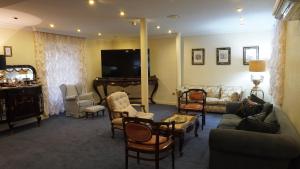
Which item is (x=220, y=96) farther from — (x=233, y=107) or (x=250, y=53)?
(x=233, y=107)

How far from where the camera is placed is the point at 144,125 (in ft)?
8.94

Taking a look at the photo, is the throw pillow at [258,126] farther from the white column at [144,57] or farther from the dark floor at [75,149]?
the white column at [144,57]

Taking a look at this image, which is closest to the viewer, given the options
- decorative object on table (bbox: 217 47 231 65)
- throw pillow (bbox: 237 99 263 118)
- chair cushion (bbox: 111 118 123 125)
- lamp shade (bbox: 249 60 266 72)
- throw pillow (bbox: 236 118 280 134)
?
throw pillow (bbox: 236 118 280 134)

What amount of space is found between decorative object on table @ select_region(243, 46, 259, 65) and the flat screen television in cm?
345

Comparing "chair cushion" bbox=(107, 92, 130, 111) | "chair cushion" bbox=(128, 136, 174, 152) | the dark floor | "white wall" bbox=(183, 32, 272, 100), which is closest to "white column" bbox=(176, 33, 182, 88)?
"white wall" bbox=(183, 32, 272, 100)

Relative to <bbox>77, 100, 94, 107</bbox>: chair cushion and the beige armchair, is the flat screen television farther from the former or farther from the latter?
the beige armchair

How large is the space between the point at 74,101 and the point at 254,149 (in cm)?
514

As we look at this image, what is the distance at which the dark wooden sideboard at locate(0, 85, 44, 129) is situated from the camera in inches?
191

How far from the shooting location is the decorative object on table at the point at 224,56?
7.05 metres

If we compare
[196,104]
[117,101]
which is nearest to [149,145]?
[117,101]

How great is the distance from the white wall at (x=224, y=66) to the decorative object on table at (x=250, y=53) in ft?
0.30

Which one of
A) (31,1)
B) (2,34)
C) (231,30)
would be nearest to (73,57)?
(2,34)

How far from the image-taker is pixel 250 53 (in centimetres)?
673

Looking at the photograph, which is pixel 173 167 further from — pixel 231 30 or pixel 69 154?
pixel 231 30
